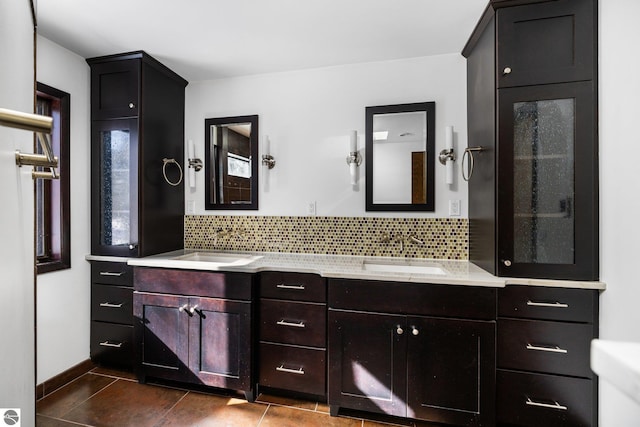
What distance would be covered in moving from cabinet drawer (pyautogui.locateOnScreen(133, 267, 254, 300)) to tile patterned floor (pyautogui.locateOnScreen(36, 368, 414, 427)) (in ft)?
2.26

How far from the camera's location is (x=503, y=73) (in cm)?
173

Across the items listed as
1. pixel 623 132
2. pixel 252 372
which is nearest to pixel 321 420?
pixel 252 372

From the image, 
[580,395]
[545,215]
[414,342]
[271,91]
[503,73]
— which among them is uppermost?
[271,91]

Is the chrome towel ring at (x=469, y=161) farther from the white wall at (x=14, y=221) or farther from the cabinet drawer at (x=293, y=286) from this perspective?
the white wall at (x=14, y=221)

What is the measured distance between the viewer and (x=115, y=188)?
240 cm

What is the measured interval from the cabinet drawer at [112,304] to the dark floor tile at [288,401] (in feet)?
3.80

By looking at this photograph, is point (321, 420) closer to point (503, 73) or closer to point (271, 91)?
point (503, 73)

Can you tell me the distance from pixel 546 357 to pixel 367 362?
0.95 meters

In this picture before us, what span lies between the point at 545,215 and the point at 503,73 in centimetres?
83

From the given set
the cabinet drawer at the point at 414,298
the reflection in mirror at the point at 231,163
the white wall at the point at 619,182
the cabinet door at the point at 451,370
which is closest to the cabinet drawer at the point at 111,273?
the reflection in mirror at the point at 231,163

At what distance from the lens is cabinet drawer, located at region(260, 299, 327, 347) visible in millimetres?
1902

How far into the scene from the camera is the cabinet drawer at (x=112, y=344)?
2.30 meters

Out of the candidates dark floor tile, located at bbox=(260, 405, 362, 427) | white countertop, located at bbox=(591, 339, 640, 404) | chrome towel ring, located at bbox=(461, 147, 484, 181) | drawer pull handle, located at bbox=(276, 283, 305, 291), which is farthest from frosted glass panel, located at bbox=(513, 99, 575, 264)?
white countertop, located at bbox=(591, 339, 640, 404)

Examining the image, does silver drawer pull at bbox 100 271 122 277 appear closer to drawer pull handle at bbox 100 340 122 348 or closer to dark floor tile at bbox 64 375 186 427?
drawer pull handle at bbox 100 340 122 348
